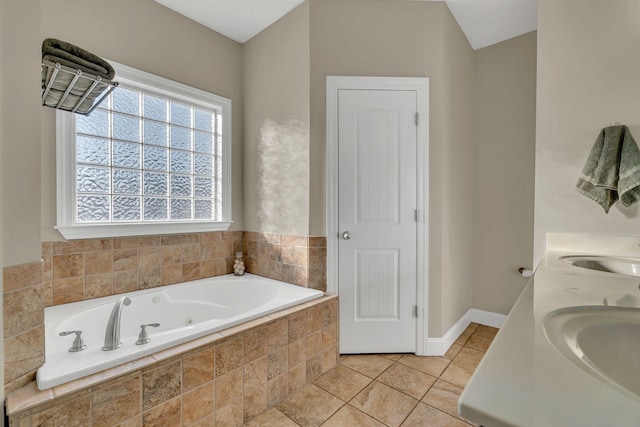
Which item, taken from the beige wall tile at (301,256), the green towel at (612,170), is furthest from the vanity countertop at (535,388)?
the beige wall tile at (301,256)

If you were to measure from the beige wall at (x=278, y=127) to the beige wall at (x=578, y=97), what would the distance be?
151 centimetres

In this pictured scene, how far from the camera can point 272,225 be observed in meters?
2.64

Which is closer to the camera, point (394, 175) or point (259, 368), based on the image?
point (259, 368)

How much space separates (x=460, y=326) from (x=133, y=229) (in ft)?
9.20

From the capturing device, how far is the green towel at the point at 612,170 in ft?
4.52

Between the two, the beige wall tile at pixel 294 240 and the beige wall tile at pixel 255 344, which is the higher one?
the beige wall tile at pixel 294 240

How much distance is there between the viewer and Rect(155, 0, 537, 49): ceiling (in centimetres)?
234

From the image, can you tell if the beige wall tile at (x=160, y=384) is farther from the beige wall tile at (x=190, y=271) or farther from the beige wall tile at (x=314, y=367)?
the beige wall tile at (x=190, y=271)

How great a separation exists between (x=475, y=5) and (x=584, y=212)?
177cm

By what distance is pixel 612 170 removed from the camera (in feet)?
4.70

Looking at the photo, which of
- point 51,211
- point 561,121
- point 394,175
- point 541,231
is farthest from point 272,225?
point 561,121

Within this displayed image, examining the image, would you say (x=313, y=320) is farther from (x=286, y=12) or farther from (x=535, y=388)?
(x=286, y=12)

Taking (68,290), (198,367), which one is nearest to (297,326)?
(198,367)

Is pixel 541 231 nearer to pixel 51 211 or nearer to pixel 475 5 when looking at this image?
pixel 475 5
